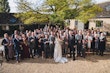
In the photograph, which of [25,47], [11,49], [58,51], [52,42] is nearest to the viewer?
[11,49]

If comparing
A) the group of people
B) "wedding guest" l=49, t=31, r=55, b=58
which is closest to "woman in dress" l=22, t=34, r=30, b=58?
the group of people

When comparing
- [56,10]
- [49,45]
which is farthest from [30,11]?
[49,45]

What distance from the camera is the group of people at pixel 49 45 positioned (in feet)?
53.2

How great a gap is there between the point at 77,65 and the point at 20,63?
370cm

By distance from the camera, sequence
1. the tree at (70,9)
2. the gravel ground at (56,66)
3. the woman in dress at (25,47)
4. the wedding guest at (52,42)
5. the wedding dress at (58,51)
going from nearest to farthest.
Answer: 1. the gravel ground at (56,66)
2. the woman in dress at (25,47)
3. the wedding dress at (58,51)
4. the wedding guest at (52,42)
5. the tree at (70,9)

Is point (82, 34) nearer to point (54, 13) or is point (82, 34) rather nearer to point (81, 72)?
point (81, 72)

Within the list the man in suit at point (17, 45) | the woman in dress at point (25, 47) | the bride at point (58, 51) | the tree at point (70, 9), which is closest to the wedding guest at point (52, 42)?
the bride at point (58, 51)

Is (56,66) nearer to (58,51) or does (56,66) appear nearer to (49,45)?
(58,51)

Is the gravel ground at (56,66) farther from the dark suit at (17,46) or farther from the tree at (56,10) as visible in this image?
the tree at (56,10)

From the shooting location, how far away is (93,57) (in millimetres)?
17859

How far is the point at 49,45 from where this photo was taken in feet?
56.0

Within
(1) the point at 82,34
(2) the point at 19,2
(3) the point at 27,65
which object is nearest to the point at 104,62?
(1) the point at 82,34

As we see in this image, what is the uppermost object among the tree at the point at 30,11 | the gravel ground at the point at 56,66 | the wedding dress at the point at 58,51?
the tree at the point at 30,11

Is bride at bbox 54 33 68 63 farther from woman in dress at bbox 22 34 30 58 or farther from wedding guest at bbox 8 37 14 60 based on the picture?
wedding guest at bbox 8 37 14 60
